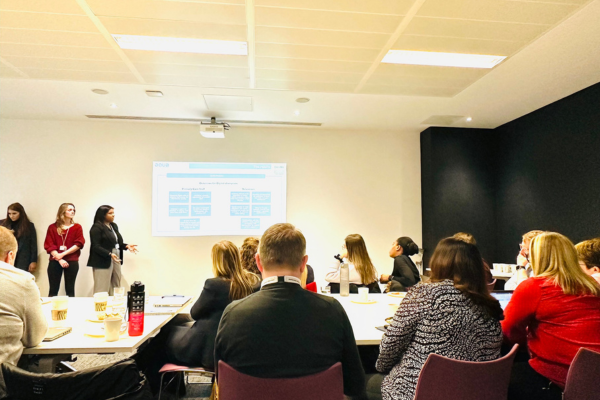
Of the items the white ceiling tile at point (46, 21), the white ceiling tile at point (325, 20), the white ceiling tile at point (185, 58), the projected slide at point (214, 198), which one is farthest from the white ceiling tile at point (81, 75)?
the projected slide at point (214, 198)

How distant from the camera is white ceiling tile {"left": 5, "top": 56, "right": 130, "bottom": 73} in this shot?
3301 millimetres

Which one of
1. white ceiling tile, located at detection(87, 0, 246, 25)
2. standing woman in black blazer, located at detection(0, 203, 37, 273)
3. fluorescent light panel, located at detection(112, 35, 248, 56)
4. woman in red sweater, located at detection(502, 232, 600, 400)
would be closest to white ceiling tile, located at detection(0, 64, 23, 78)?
fluorescent light panel, located at detection(112, 35, 248, 56)

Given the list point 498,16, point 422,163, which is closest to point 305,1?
point 498,16

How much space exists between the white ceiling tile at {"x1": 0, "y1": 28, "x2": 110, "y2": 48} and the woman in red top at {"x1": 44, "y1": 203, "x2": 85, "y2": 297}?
2.75 metres

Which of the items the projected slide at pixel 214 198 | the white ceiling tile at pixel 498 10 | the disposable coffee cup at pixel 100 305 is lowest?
the disposable coffee cup at pixel 100 305

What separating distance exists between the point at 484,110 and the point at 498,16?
258 cm

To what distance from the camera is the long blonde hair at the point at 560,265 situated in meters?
1.73

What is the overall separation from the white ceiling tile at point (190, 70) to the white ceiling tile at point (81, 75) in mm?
271

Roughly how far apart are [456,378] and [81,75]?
4.00m

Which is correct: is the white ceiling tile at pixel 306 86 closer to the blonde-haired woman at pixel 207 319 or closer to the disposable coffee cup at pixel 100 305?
the blonde-haired woman at pixel 207 319

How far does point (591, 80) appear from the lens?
382 centimetres

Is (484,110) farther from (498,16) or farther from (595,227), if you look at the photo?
(498,16)

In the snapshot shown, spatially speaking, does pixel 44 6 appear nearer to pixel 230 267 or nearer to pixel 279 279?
pixel 230 267

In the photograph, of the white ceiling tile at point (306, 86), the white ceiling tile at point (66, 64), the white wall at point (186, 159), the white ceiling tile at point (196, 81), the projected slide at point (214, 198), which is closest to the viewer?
the white ceiling tile at point (66, 64)
